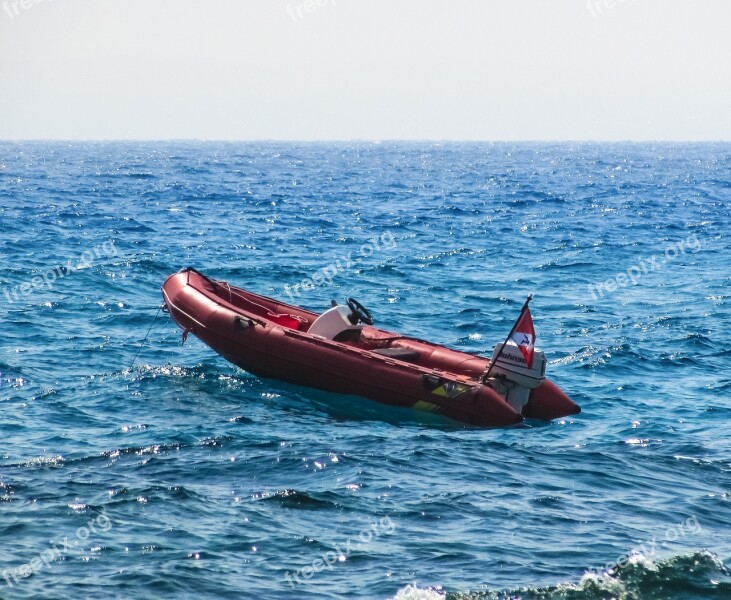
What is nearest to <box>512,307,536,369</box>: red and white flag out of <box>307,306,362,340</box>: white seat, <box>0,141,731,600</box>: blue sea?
<box>0,141,731,600</box>: blue sea

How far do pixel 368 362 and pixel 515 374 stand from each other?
7.67ft

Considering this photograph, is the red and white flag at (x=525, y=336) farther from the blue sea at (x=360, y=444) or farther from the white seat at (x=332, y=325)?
the white seat at (x=332, y=325)

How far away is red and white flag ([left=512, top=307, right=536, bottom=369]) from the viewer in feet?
45.6

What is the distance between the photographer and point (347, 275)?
25828mm

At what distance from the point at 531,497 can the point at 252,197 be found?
39862 millimetres

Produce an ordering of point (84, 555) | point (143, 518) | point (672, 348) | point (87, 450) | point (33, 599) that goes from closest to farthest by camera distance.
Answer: point (33, 599), point (84, 555), point (143, 518), point (87, 450), point (672, 348)

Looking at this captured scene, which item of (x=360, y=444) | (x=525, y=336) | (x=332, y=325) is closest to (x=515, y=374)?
(x=525, y=336)

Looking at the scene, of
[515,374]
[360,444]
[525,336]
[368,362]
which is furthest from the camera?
[368,362]

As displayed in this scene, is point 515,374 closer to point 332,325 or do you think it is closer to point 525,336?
point 525,336

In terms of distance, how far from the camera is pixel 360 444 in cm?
1269

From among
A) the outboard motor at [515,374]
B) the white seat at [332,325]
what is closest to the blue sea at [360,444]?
the outboard motor at [515,374]

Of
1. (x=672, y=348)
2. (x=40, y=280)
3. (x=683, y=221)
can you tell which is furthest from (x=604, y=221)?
(x=40, y=280)

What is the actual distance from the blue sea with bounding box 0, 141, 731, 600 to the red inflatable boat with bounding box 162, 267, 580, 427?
292 mm

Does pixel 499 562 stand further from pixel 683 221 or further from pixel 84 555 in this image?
pixel 683 221
